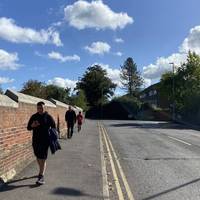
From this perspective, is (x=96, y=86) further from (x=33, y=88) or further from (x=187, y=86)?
(x=33, y=88)

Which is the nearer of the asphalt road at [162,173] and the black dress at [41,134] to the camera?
the asphalt road at [162,173]

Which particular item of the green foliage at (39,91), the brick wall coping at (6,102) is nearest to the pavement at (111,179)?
the brick wall coping at (6,102)

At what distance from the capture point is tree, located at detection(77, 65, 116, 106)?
408 ft

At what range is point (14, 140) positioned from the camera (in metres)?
10.9

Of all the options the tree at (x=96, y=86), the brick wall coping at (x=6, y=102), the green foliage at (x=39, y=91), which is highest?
the tree at (x=96, y=86)

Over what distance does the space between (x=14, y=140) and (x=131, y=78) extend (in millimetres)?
123760

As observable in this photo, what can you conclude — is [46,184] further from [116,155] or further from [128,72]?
[128,72]

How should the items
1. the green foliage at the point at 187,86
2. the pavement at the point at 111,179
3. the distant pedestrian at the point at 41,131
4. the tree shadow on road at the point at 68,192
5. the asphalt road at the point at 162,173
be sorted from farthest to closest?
the green foliage at the point at 187,86 < the distant pedestrian at the point at 41,131 < the asphalt road at the point at 162,173 < the pavement at the point at 111,179 < the tree shadow on road at the point at 68,192

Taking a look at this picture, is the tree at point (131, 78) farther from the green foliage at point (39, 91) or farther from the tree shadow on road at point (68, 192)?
the tree shadow on road at point (68, 192)

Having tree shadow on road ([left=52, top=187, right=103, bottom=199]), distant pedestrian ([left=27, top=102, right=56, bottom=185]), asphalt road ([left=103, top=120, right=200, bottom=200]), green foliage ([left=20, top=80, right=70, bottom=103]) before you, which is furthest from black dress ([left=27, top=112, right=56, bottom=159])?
green foliage ([left=20, top=80, right=70, bottom=103])

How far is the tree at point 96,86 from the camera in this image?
124 meters

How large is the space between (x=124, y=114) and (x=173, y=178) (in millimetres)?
93496

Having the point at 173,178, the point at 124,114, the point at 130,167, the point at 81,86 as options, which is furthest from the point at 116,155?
the point at 81,86

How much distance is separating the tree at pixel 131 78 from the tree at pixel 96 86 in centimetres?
558
